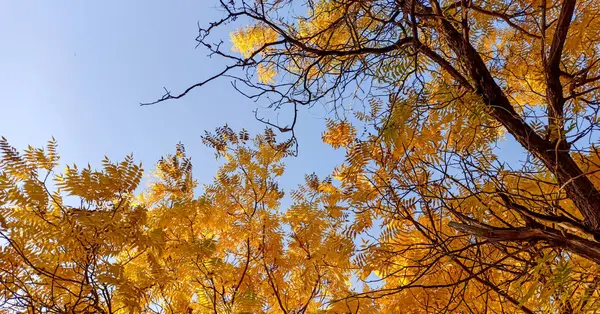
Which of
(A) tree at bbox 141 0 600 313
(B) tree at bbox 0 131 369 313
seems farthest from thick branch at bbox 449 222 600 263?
(B) tree at bbox 0 131 369 313

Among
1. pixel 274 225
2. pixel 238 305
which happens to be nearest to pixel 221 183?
pixel 274 225

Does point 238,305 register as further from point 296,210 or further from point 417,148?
point 417,148

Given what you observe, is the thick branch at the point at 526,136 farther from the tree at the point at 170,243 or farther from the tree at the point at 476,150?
the tree at the point at 170,243

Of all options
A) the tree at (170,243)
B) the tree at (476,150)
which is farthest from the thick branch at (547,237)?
the tree at (170,243)

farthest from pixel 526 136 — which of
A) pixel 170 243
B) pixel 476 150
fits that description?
pixel 170 243

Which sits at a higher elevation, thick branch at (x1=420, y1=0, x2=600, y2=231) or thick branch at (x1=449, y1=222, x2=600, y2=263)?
thick branch at (x1=420, y1=0, x2=600, y2=231)

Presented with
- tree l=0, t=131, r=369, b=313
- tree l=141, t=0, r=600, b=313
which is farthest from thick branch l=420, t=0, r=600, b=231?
tree l=0, t=131, r=369, b=313

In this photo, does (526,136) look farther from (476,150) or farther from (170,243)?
(170,243)

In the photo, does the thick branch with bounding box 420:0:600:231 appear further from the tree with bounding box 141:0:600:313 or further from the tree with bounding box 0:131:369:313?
the tree with bounding box 0:131:369:313

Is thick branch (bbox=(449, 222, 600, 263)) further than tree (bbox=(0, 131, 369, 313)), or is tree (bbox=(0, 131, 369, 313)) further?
tree (bbox=(0, 131, 369, 313))

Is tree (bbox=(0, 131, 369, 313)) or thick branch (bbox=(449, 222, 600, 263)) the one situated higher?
tree (bbox=(0, 131, 369, 313))

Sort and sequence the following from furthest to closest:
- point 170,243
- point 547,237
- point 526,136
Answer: point 170,243 → point 526,136 → point 547,237

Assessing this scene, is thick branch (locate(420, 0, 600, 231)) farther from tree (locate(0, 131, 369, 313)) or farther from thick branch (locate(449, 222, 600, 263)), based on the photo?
tree (locate(0, 131, 369, 313))

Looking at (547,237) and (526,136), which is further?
(526,136)
